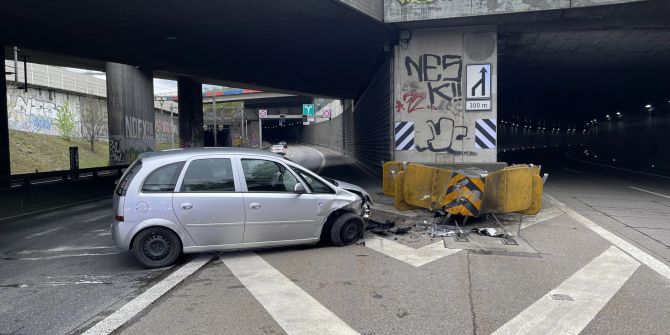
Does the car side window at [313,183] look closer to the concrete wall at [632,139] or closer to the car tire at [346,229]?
the car tire at [346,229]

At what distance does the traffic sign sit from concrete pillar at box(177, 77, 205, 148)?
2263 centimetres

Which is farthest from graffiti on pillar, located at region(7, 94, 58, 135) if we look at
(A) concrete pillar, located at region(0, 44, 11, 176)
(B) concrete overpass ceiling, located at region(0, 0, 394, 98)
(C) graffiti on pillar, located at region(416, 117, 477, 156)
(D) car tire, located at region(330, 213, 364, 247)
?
(D) car tire, located at region(330, 213, 364, 247)

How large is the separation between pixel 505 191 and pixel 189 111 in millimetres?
27304

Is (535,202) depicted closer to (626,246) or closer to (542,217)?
(542,217)

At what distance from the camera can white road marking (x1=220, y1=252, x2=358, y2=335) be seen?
→ 13.5ft

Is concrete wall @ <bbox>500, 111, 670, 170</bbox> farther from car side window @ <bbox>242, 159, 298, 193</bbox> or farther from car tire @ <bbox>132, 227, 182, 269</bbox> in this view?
car tire @ <bbox>132, 227, 182, 269</bbox>

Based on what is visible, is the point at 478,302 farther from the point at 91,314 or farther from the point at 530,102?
the point at 530,102

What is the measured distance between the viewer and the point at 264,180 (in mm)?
6617

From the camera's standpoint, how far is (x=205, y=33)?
15070 millimetres

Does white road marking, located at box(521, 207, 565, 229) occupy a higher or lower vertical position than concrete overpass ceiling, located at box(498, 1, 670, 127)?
lower

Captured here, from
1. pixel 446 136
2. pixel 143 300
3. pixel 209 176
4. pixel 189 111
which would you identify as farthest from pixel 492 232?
pixel 189 111

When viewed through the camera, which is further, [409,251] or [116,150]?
[116,150]

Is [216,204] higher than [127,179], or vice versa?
[127,179]

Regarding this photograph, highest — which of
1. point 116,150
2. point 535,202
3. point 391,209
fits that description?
point 116,150
